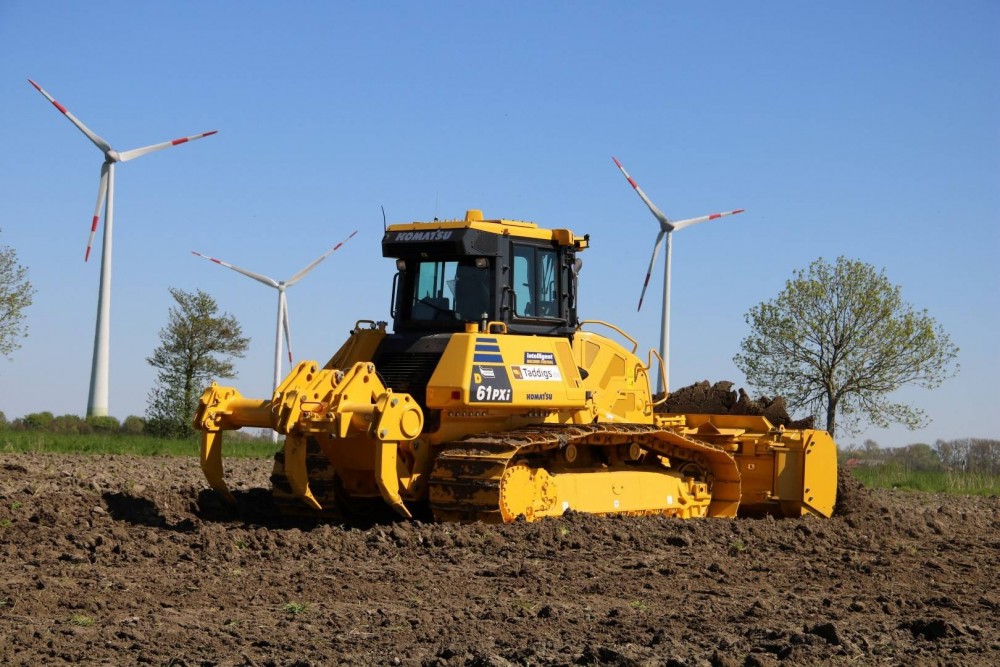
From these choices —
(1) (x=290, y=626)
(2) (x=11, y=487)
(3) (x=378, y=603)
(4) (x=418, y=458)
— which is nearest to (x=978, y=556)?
(4) (x=418, y=458)

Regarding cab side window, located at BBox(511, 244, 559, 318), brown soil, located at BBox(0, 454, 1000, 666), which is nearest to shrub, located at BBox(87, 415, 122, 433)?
brown soil, located at BBox(0, 454, 1000, 666)

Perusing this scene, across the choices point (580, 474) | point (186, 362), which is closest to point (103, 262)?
point (186, 362)

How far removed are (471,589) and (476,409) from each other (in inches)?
148

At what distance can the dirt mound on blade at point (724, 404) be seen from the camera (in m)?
20.0

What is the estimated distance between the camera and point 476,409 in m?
14.6

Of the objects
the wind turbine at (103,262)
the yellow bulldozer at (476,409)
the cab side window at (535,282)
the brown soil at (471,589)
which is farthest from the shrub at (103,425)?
the cab side window at (535,282)

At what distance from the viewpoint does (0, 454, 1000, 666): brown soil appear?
846cm

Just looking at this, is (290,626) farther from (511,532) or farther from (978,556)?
(978,556)

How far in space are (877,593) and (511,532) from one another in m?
3.94

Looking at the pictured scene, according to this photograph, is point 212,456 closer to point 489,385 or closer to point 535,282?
point 489,385

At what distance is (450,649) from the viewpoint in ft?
27.3

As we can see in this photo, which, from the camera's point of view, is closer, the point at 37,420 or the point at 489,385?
the point at 489,385

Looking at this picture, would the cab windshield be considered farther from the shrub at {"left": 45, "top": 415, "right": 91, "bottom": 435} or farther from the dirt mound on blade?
the shrub at {"left": 45, "top": 415, "right": 91, "bottom": 435}

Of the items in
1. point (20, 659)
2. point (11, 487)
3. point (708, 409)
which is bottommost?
point (20, 659)
